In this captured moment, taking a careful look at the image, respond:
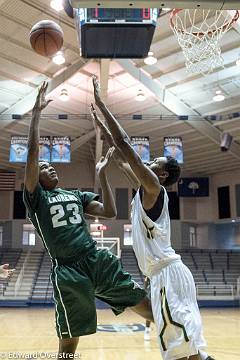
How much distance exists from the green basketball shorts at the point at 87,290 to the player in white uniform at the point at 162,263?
25cm

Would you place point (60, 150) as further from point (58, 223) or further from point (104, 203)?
point (58, 223)

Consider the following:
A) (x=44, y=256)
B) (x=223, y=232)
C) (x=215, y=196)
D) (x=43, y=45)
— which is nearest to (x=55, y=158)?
(x=43, y=45)

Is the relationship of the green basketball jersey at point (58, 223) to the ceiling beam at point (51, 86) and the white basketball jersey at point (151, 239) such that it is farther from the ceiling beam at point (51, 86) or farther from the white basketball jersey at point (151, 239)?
the ceiling beam at point (51, 86)

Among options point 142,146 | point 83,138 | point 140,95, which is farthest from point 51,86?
point 83,138

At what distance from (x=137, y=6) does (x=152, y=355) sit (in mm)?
5589

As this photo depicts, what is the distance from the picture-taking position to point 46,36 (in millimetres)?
6316

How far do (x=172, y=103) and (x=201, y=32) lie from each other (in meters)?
6.34

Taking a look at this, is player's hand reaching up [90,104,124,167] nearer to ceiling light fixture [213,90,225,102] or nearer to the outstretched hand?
the outstretched hand

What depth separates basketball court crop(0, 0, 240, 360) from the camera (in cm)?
652

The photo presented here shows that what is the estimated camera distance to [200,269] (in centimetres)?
2075

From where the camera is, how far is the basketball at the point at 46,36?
624 centimetres

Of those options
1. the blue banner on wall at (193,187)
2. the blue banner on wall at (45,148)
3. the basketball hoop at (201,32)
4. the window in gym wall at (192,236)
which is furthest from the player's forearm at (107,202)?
the window in gym wall at (192,236)

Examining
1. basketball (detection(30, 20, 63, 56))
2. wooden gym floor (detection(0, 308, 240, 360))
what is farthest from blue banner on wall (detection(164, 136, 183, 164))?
basketball (detection(30, 20, 63, 56))

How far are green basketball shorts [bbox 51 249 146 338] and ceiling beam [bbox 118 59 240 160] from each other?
9.73m
